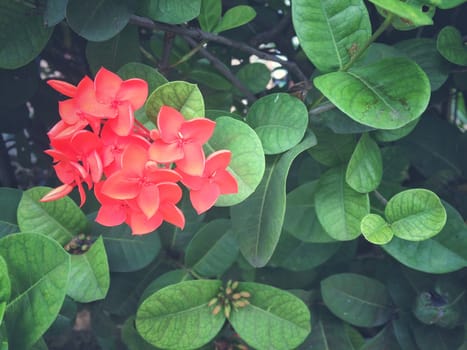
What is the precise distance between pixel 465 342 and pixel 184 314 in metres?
0.56

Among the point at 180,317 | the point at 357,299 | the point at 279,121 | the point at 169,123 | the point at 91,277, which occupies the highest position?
the point at 169,123

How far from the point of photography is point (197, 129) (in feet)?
2.63

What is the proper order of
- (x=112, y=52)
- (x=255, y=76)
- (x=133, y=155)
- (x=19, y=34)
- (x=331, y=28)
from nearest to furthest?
1. (x=133, y=155)
2. (x=331, y=28)
3. (x=19, y=34)
4. (x=112, y=52)
5. (x=255, y=76)

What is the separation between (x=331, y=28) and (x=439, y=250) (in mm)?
441

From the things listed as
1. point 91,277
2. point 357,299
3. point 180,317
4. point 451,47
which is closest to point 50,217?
point 91,277

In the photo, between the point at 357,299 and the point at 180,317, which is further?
the point at 357,299

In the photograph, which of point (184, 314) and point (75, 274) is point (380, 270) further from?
point (75, 274)

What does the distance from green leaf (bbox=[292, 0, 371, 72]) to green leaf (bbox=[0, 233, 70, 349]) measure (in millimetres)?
480

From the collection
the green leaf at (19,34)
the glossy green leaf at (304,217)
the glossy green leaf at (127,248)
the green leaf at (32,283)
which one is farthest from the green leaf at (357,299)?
the green leaf at (19,34)

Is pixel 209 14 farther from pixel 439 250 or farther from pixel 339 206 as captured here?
pixel 439 250

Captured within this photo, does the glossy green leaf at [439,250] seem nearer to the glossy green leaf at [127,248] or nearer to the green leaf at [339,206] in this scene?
the green leaf at [339,206]

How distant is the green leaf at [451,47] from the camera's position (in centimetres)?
100

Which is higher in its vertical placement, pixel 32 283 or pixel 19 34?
pixel 19 34

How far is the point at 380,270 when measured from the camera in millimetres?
1279
